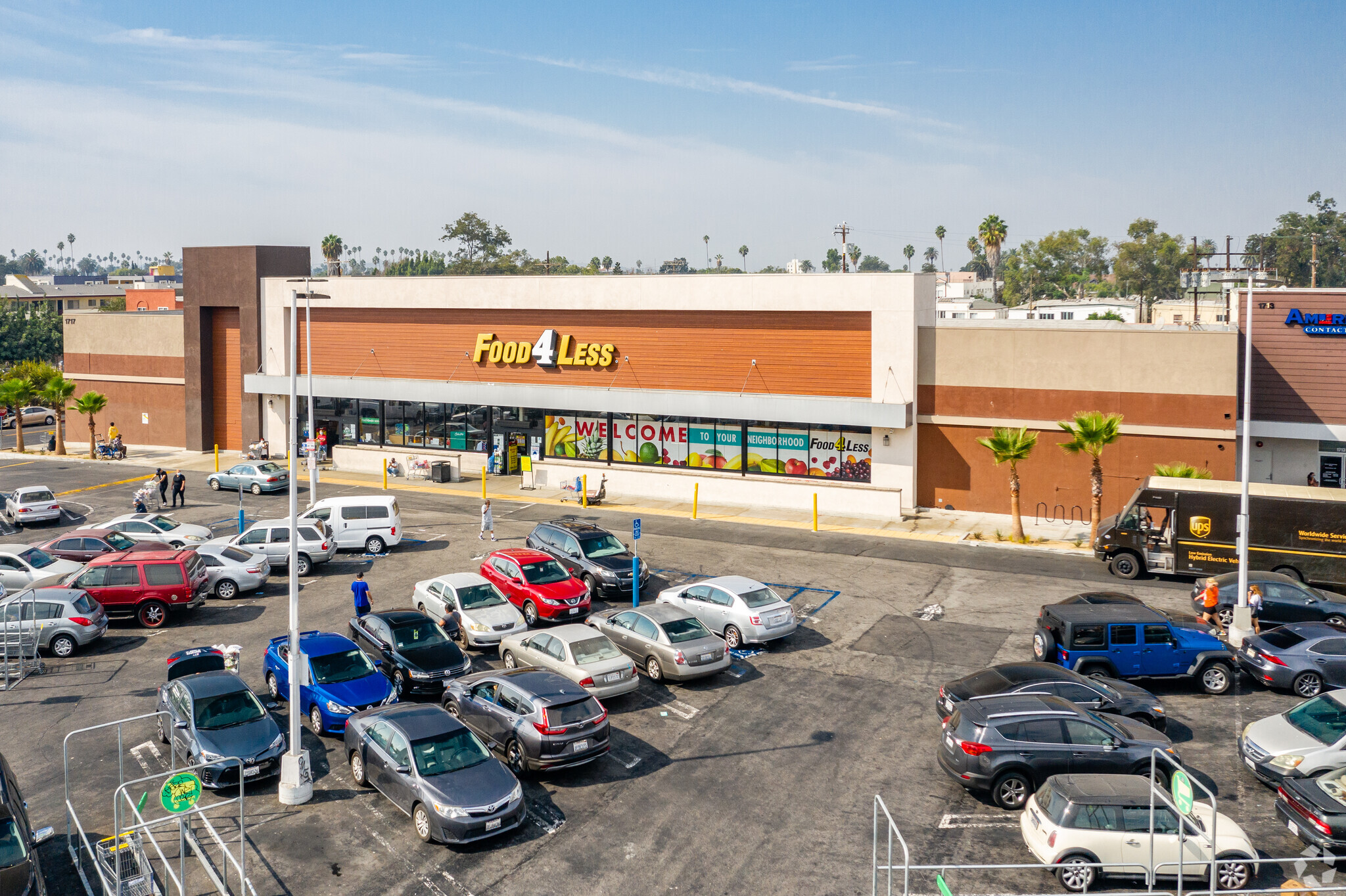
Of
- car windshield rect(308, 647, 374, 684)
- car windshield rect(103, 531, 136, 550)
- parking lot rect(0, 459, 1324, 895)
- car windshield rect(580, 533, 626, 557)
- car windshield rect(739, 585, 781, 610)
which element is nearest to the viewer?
parking lot rect(0, 459, 1324, 895)

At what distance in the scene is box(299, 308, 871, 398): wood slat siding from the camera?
3972 centimetres

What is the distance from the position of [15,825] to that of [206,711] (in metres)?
4.38

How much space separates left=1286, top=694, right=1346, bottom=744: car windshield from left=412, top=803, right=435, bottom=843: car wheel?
46.0 feet

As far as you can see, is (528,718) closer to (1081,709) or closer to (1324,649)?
(1081,709)

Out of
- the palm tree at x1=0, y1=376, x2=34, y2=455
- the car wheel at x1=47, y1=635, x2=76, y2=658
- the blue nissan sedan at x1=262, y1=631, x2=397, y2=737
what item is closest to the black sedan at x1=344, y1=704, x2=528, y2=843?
the blue nissan sedan at x1=262, y1=631, x2=397, y2=737

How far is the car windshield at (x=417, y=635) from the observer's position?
847 inches

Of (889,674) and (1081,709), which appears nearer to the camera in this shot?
(1081,709)

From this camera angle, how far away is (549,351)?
4503 centimetres

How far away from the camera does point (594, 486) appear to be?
43312 mm

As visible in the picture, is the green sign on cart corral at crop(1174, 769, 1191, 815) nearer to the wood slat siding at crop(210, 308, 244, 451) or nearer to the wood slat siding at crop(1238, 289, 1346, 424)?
the wood slat siding at crop(1238, 289, 1346, 424)

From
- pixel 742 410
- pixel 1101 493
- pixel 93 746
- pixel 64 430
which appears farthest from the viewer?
pixel 64 430

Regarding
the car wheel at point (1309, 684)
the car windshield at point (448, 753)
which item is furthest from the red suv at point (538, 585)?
the car wheel at point (1309, 684)

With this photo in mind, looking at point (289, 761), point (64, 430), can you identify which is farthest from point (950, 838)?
point (64, 430)

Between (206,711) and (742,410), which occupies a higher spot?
(742,410)
